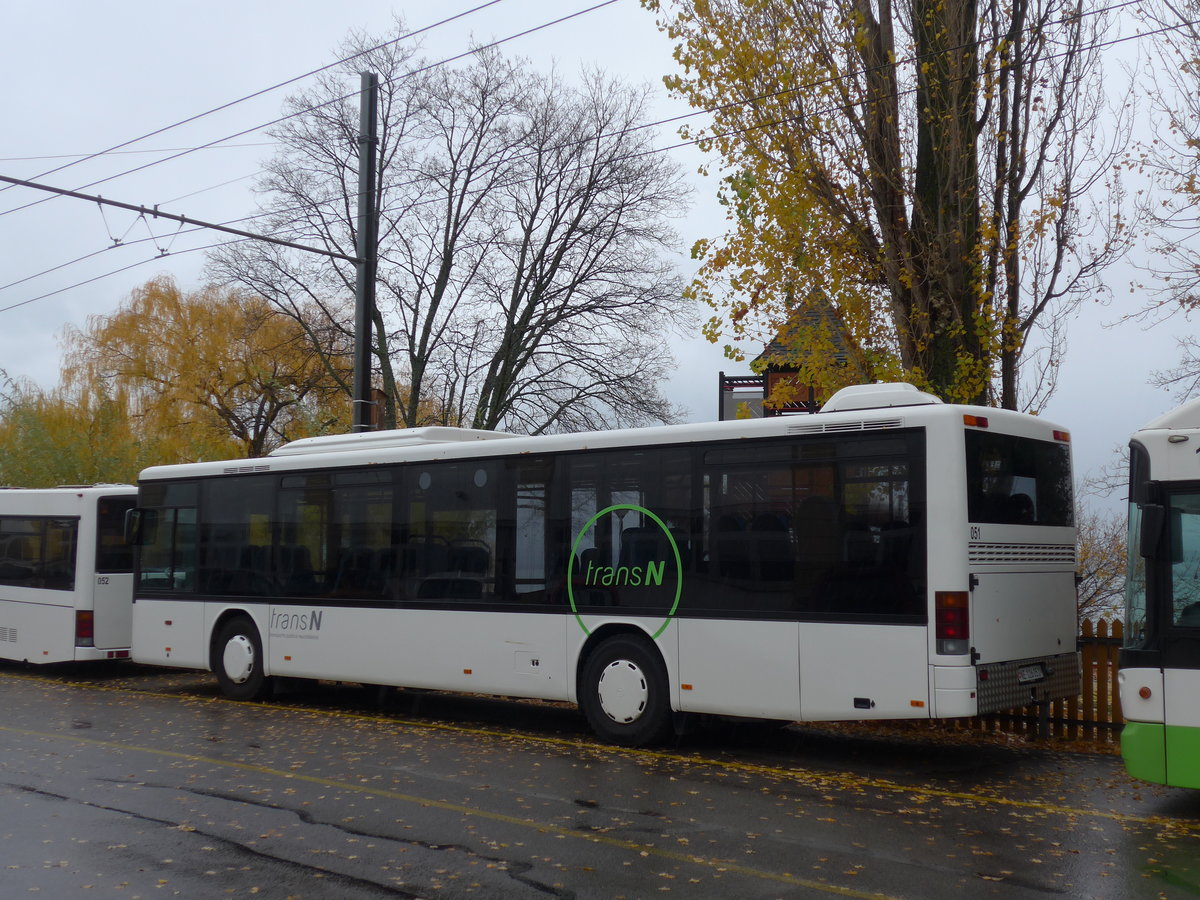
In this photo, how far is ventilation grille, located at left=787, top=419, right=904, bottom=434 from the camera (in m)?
9.56

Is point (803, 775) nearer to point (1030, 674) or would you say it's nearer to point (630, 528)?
point (1030, 674)

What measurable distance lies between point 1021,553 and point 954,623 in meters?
1.23

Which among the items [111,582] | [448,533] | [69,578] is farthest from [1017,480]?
[69,578]

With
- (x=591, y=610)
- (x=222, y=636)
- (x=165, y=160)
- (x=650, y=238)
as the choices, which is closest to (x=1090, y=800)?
(x=591, y=610)

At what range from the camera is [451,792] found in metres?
8.95

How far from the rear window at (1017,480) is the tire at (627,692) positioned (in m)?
3.30

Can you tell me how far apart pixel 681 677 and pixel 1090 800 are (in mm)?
3512

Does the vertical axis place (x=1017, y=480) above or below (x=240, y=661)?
above

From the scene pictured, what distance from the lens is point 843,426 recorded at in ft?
32.2

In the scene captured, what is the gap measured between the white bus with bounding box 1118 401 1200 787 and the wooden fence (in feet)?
12.4

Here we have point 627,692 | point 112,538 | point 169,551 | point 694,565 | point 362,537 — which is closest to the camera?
point 694,565

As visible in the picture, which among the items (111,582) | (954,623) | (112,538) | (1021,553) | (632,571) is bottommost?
(954,623)

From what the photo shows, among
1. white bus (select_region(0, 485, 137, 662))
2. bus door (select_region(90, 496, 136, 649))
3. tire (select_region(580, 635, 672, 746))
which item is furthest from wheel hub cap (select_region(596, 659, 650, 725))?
white bus (select_region(0, 485, 137, 662))

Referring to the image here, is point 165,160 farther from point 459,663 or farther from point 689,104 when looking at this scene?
point 459,663
